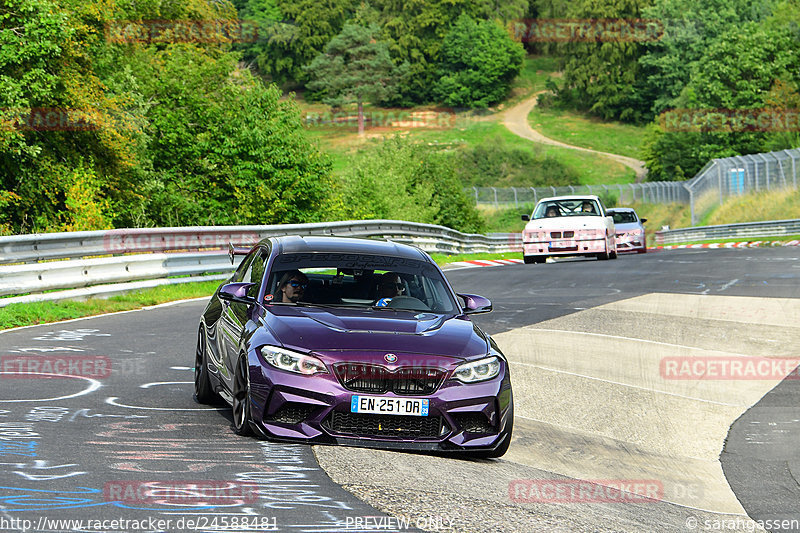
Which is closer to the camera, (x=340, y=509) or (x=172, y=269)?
(x=340, y=509)

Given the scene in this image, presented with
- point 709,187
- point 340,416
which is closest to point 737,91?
point 709,187

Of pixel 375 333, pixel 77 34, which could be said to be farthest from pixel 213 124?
pixel 375 333

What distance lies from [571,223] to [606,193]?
2057 inches

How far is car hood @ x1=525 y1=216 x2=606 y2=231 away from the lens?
28.2m

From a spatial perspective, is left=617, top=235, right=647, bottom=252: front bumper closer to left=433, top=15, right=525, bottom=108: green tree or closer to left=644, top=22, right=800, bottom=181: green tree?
left=644, top=22, right=800, bottom=181: green tree

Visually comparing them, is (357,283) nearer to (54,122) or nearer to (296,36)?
(54,122)

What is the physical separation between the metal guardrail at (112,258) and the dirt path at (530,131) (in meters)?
93.2

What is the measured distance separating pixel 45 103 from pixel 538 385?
20.5 metres

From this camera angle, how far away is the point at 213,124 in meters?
43.6

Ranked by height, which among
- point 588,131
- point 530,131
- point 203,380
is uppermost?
point 203,380

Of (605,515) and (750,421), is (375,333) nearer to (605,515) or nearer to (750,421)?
(605,515)

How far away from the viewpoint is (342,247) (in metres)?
9.09

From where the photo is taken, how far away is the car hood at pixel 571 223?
92.6ft

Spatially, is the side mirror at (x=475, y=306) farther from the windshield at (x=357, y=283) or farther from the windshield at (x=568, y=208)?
the windshield at (x=568, y=208)
